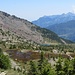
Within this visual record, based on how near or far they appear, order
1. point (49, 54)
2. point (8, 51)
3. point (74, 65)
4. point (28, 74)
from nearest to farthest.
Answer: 1. point (74, 65)
2. point (28, 74)
3. point (49, 54)
4. point (8, 51)

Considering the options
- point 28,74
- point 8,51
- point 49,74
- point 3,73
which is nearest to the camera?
point 49,74

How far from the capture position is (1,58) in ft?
371

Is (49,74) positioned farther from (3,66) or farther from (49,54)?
(49,54)

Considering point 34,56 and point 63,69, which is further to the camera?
point 34,56

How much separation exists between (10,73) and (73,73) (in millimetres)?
24181

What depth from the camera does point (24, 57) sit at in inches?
6816

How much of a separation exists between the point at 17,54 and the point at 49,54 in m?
21.1

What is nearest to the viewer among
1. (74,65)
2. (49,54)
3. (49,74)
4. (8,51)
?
(49,74)

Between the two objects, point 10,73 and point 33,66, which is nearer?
point 10,73

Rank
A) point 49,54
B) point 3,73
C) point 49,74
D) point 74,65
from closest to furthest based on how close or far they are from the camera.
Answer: point 49,74, point 74,65, point 3,73, point 49,54

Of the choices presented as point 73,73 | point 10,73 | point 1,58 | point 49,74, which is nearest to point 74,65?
point 73,73

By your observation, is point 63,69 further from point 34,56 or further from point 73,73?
point 34,56

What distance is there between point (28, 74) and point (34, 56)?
58296 millimetres

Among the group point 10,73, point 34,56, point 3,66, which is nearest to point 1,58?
point 3,66
